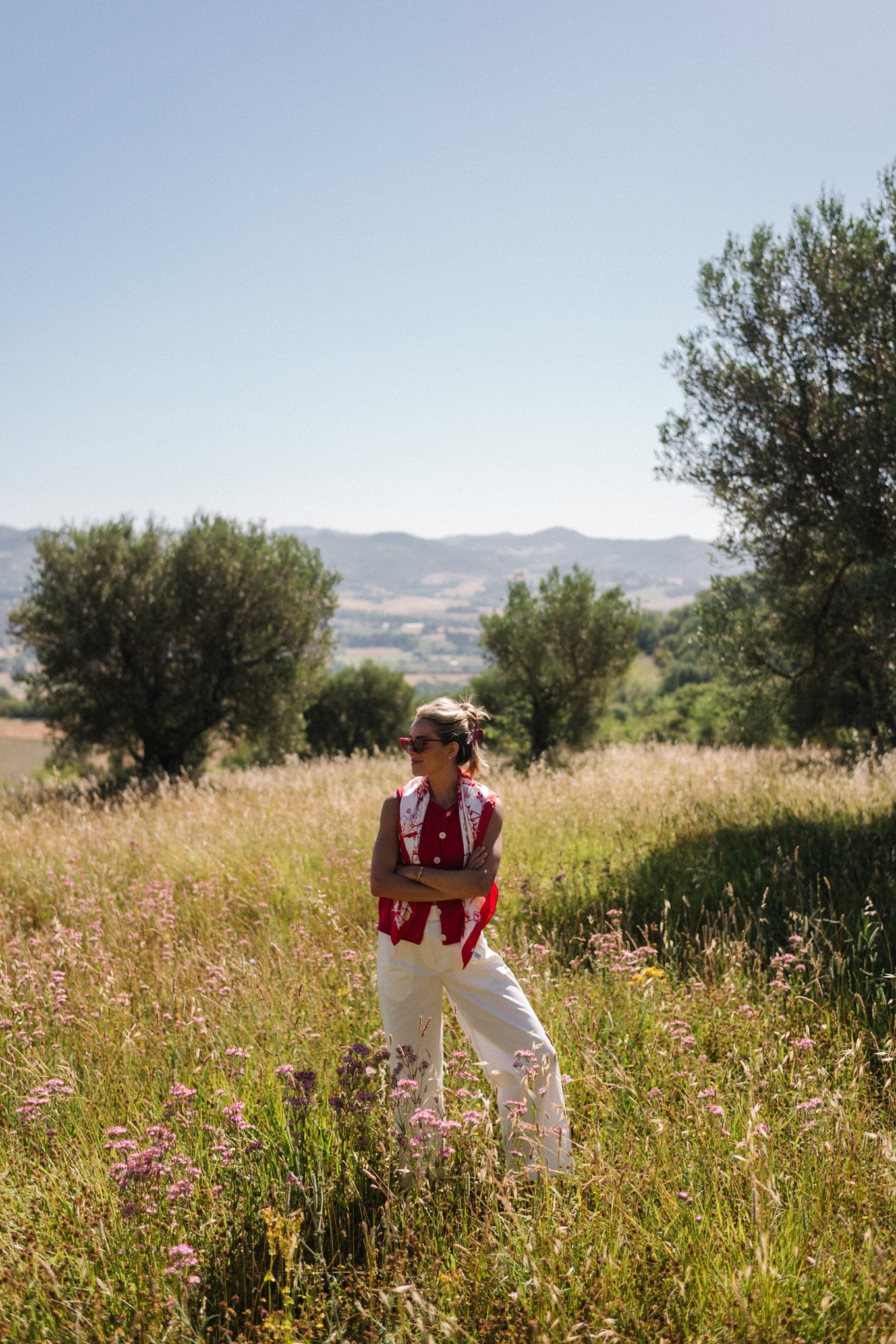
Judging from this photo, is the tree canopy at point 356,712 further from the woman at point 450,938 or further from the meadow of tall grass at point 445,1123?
the woman at point 450,938

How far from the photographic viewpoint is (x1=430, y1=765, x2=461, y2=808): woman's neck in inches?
126

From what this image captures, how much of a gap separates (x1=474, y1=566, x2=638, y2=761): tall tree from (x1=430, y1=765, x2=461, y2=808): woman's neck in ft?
72.9

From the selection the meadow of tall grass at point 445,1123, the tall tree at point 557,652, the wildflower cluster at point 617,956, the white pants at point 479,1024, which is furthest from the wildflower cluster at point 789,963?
the tall tree at point 557,652

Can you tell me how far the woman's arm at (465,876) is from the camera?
2977 mm

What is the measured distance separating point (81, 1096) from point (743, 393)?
389 inches

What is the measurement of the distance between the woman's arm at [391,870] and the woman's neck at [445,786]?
166mm

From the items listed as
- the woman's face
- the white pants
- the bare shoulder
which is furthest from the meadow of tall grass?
the woman's face

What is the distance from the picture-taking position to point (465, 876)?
2.99m

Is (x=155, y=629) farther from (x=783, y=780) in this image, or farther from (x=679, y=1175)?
(x=679, y=1175)

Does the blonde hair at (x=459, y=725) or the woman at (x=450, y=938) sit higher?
the blonde hair at (x=459, y=725)

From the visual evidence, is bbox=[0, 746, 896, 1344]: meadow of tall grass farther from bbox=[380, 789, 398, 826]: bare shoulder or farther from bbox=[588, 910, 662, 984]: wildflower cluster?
bbox=[380, 789, 398, 826]: bare shoulder

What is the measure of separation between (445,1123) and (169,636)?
1880 centimetres

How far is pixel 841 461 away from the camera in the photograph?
8.61 metres

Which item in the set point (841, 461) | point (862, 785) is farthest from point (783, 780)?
point (841, 461)
